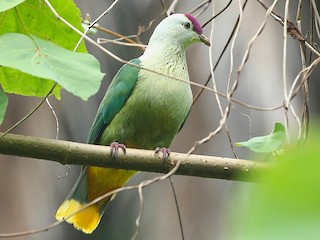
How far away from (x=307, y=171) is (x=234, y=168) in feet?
3.94

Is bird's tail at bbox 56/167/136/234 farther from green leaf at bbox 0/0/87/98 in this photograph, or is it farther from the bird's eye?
green leaf at bbox 0/0/87/98

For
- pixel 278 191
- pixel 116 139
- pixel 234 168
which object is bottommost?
pixel 278 191

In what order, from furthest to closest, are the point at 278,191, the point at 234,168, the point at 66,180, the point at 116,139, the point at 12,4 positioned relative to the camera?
the point at 66,180 < the point at 116,139 < the point at 234,168 < the point at 12,4 < the point at 278,191

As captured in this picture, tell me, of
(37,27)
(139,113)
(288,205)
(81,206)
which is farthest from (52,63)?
(81,206)

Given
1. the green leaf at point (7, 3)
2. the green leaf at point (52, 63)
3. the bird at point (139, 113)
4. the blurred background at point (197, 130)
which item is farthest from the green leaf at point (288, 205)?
the blurred background at point (197, 130)

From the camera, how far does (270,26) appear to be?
149 inches

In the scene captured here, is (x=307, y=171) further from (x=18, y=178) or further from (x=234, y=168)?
(x=18, y=178)

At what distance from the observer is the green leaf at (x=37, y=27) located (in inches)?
55.2

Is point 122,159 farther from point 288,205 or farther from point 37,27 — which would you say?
point 288,205

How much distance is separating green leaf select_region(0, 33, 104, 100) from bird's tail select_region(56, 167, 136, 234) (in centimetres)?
129

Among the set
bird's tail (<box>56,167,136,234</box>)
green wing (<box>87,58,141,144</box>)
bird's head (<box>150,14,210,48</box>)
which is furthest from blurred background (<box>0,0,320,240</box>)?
green wing (<box>87,58,141,144</box>)

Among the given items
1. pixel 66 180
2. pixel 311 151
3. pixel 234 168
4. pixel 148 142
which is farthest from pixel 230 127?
pixel 311 151

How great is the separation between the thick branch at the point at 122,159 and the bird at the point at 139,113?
0.61m

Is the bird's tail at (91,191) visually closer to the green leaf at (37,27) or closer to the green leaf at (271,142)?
the green leaf at (37,27)
